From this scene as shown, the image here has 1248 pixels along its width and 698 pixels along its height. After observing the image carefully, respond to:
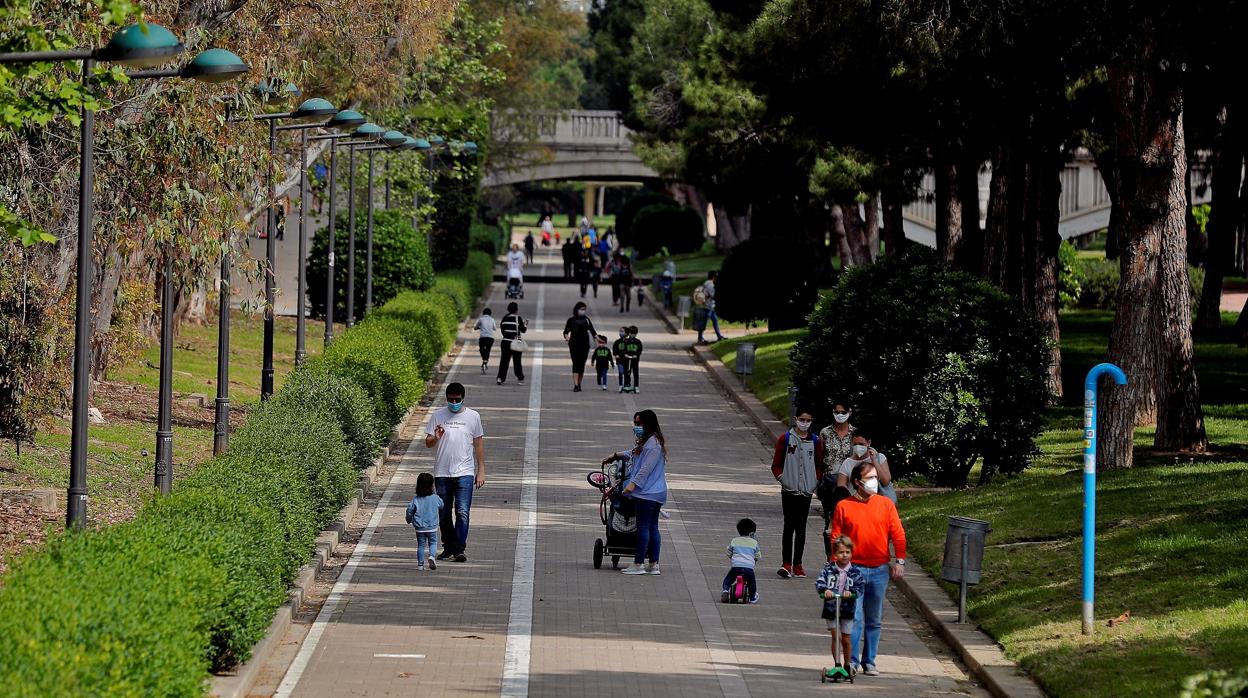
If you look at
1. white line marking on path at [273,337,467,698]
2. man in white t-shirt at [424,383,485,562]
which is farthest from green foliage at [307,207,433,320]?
man in white t-shirt at [424,383,485,562]

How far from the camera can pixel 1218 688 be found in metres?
7.04

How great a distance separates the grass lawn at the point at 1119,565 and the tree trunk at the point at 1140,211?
2.60 ft

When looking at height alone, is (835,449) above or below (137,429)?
above

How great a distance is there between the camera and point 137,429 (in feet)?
77.1

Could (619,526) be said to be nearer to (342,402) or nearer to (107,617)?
(342,402)

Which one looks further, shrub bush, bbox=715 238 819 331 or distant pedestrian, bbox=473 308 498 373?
shrub bush, bbox=715 238 819 331

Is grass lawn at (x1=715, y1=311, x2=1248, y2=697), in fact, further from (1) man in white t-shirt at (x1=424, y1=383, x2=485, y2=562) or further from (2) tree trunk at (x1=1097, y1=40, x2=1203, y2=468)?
(1) man in white t-shirt at (x1=424, y1=383, x2=485, y2=562)

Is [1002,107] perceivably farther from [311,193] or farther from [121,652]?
[311,193]

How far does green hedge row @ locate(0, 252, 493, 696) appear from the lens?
7848 mm

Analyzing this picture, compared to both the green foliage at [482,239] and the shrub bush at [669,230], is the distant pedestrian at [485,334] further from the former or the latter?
the shrub bush at [669,230]

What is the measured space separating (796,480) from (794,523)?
0.39m

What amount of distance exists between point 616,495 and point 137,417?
10784 mm

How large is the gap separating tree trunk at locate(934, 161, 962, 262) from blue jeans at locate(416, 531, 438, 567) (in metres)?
15.2

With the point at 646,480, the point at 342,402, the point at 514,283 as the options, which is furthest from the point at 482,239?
the point at 646,480
